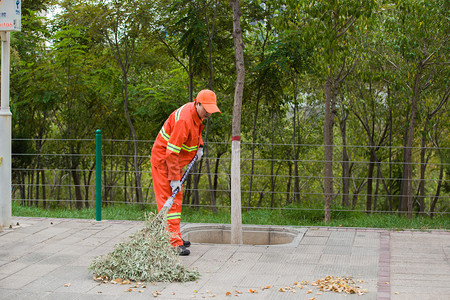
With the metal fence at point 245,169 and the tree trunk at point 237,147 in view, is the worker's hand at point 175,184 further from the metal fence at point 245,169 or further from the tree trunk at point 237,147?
the metal fence at point 245,169

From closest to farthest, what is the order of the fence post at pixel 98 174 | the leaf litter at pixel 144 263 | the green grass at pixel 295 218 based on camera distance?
the leaf litter at pixel 144 263 < the green grass at pixel 295 218 < the fence post at pixel 98 174

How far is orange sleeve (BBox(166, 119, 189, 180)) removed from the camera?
6.06 m

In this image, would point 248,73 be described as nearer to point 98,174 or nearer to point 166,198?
point 98,174

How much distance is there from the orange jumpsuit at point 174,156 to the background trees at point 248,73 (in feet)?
5.65

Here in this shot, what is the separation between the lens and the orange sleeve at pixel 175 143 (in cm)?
606

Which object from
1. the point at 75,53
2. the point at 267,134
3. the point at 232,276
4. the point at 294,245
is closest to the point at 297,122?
the point at 267,134

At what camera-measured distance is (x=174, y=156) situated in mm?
6090

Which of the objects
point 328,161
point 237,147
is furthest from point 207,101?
point 328,161

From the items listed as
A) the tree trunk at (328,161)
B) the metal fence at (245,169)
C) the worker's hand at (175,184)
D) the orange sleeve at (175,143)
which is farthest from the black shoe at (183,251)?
the metal fence at (245,169)

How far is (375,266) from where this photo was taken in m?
5.71

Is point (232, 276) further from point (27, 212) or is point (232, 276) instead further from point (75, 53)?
point (75, 53)

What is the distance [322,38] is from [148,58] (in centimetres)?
674

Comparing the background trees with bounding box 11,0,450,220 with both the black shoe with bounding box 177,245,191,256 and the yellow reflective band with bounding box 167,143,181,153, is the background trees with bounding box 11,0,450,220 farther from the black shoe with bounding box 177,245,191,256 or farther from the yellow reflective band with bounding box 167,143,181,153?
the black shoe with bounding box 177,245,191,256

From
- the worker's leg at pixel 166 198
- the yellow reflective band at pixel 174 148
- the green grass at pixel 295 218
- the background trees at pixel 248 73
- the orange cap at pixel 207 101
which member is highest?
the background trees at pixel 248 73
